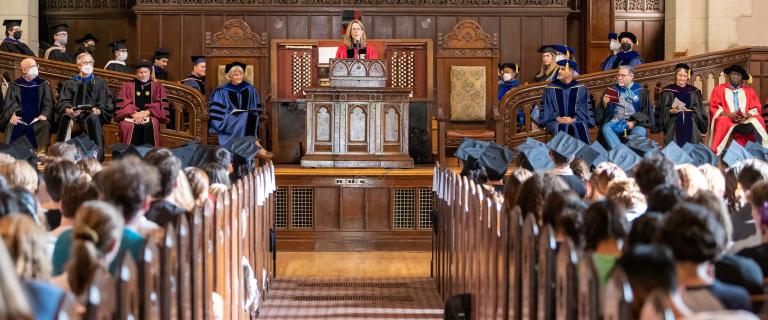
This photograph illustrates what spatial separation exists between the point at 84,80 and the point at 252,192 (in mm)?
5829

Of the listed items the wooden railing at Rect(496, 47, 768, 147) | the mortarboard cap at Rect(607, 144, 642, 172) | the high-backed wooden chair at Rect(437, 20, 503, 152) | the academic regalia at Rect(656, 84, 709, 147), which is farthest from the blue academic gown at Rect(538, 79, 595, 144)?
the mortarboard cap at Rect(607, 144, 642, 172)

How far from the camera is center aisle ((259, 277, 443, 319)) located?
7.30m

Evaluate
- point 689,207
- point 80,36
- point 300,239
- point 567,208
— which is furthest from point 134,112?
point 689,207

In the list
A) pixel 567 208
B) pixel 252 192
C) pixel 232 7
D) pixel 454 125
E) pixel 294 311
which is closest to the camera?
pixel 567 208

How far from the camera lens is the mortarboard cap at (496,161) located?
793 centimetres

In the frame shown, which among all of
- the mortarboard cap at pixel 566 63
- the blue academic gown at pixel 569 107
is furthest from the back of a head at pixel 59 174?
the mortarboard cap at pixel 566 63

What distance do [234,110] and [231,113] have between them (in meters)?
0.05

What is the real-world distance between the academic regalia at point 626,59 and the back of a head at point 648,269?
11.5m

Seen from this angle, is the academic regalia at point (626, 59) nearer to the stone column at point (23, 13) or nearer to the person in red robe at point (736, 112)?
the person in red robe at point (736, 112)

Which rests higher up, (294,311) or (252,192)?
(252,192)

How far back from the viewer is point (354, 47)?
12.3 m

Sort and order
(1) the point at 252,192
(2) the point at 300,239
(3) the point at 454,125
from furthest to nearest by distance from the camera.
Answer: (3) the point at 454,125, (2) the point at 300,239, (1) the point at 252,192

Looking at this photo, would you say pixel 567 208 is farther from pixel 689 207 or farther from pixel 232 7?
pixel 232 7

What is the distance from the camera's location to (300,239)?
412 inches
